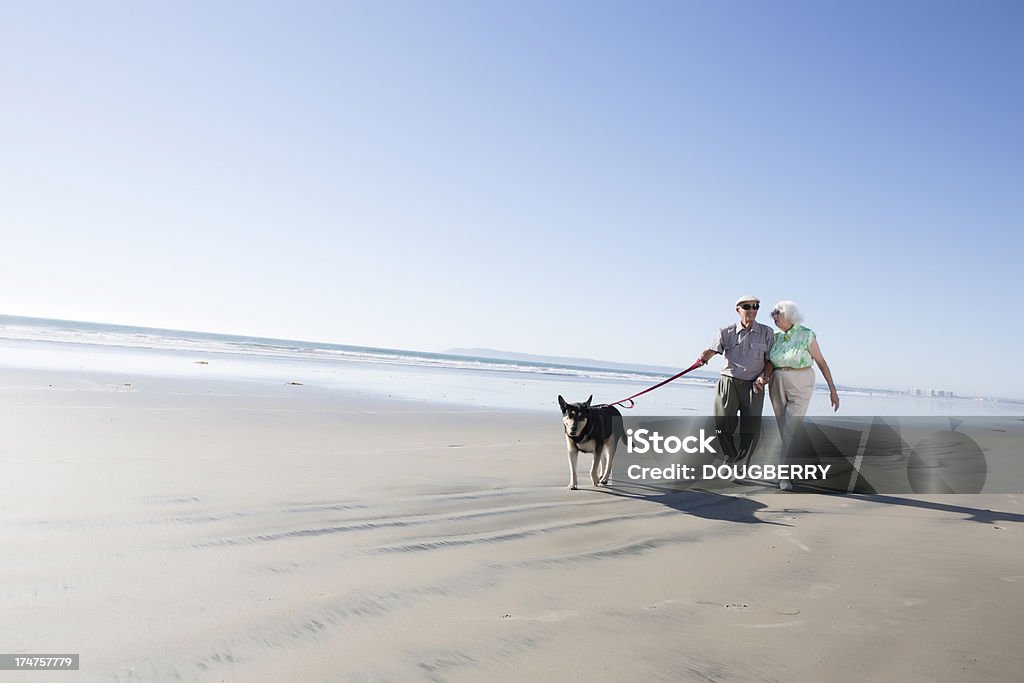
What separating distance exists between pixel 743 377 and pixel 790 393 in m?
0.48

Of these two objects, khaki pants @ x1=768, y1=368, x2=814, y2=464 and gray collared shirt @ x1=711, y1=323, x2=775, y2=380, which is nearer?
khaki pants @ x1=768, y1=368, x2=814, y2=464

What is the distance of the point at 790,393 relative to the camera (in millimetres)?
6027

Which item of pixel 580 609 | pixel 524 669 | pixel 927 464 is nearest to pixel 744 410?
pixel 927 464

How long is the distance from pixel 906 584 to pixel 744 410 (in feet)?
10.4

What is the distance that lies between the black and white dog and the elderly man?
51.0 inches

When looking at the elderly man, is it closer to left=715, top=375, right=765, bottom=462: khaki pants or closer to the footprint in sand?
left=715, top=375, right=765, bottom=462: khaki pants

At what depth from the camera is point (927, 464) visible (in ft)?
26.1

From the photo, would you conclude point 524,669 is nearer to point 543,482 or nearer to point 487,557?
point 487,557

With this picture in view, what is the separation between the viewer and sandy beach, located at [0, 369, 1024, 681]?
221cm
